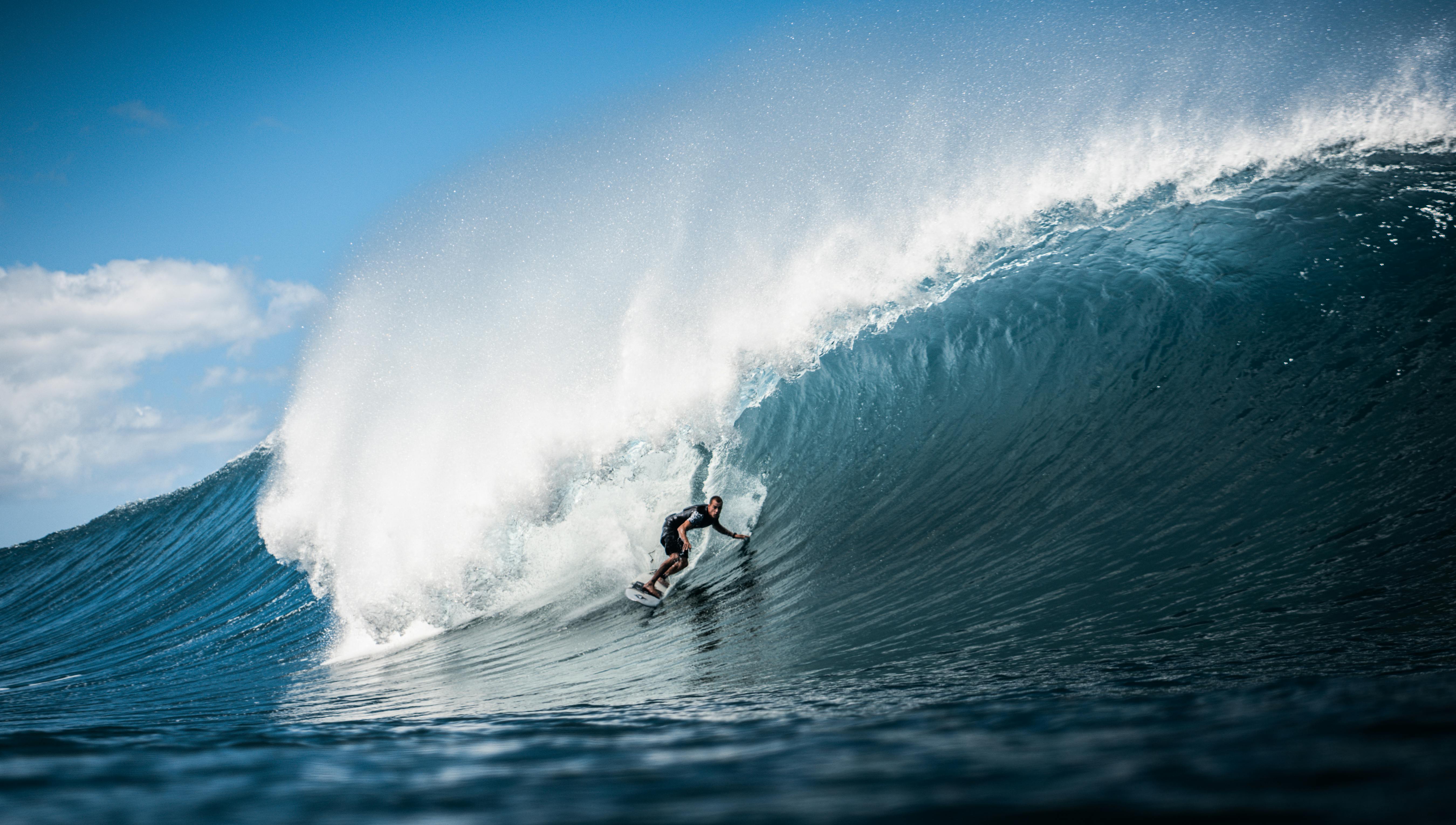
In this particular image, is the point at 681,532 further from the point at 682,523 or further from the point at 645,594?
the point at 645,594

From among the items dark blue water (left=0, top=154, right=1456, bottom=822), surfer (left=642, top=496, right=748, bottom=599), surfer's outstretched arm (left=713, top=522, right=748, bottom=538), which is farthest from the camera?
surfer's outstretched arm (left=713, top=522, right=748, bottom=538)

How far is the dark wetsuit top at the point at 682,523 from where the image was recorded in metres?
7.82

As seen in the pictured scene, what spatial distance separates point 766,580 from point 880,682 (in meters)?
3.47

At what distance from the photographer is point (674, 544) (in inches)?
308

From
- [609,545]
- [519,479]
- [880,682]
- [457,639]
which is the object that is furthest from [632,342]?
[880,682]

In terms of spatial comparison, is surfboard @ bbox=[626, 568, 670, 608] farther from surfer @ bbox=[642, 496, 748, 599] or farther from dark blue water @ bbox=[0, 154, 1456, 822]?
dark blue water @ bbox=[0, 154, 1456, 822]

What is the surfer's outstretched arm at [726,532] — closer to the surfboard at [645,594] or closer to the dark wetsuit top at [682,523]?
the dark wetsuit top at [682,523]

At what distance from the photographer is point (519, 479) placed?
9.94m

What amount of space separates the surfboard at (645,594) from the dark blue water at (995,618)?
0.22m

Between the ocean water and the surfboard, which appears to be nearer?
the ocean water

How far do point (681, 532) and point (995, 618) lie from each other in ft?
12.2

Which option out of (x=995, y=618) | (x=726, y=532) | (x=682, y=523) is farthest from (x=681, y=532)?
(x=995, y=618)

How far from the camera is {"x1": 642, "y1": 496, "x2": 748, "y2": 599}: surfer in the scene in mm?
7676

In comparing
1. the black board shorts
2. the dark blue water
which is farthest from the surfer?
the dark blue water
